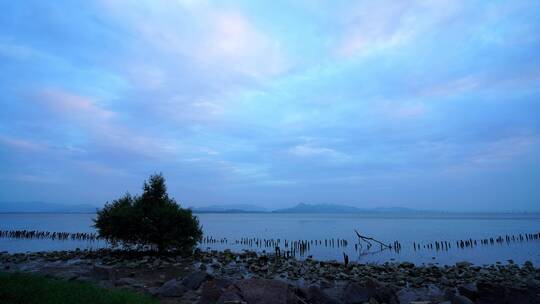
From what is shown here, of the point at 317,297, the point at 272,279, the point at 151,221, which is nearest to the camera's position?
the point at 317,297

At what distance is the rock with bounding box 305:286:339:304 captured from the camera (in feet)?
46.6

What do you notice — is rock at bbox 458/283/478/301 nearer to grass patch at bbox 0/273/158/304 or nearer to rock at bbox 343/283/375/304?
rock at bbox 343/283/375/304

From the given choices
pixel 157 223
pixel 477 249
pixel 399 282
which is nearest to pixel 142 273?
pixel 157 223

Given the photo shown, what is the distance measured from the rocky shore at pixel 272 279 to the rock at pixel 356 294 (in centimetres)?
4

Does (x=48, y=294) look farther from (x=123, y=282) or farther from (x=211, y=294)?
(x=123, y=282)

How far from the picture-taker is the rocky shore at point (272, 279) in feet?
45.4

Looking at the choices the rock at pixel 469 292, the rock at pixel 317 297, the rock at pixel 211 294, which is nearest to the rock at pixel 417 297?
the rock at pixel 469 292

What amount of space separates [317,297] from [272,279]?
178cm

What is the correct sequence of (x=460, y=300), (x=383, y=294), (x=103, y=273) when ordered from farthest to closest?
(x=103, y=273)
(x=383, y=294)
(x=460, y=300)

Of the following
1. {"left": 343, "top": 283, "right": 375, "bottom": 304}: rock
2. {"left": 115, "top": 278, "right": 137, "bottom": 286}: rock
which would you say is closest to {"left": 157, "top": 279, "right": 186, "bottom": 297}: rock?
{"left": 115, "top": 278, "right": 137, "bottom": 286}: rock

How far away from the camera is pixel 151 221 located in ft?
93.5

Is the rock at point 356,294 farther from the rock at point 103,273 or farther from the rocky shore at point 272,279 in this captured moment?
the rock at point 103,273

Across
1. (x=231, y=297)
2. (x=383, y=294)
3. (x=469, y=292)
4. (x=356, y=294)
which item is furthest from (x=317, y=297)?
→ (x=469, y=292)

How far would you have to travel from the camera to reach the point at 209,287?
1374 centimetres
